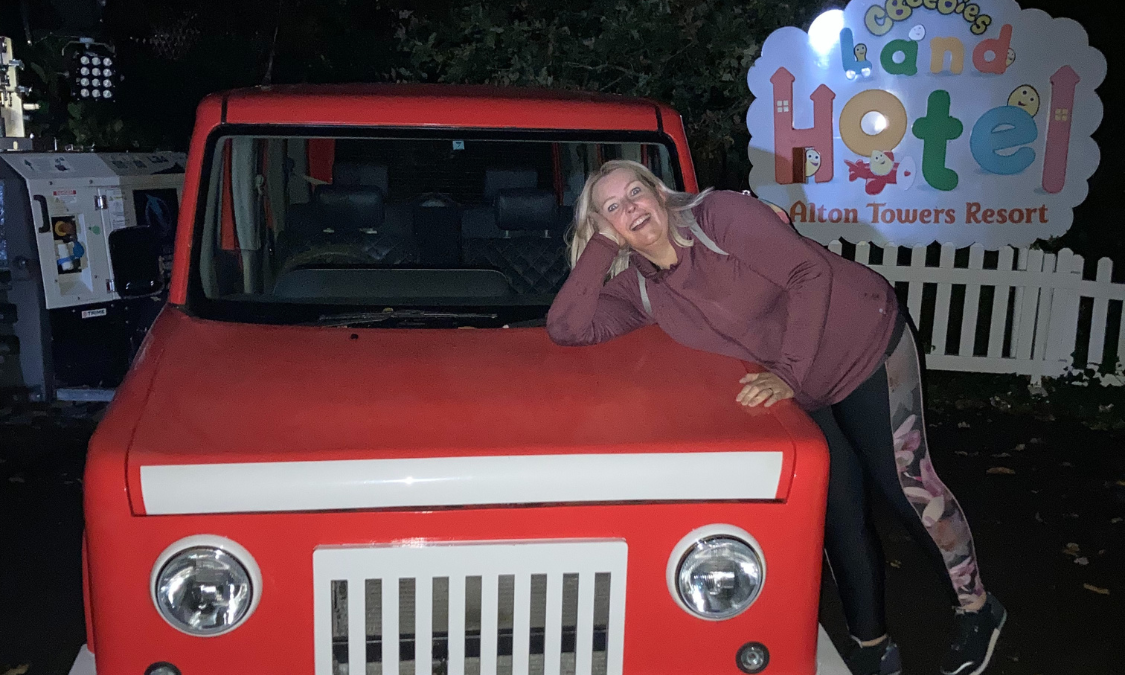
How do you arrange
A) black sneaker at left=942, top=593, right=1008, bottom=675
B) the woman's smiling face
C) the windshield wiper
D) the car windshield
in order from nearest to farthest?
the woman's smiling face
the windshield wiper
the car windshield
black sneaker at left=942, top=593, right=1008, bottom=675

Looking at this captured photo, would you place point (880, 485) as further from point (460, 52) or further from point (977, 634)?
point (460, 52)

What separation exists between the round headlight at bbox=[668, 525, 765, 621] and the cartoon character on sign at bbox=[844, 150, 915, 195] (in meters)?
6.44

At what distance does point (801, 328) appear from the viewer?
252 cm

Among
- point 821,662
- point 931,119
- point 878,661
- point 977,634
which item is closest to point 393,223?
point 821,662

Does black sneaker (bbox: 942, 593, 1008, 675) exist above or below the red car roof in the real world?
below

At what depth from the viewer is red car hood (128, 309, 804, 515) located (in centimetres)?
201

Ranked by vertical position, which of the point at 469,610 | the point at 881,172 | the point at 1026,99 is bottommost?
the point at 469,610

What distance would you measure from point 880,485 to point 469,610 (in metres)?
1.57

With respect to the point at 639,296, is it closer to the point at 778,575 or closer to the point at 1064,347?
the point at 778,575

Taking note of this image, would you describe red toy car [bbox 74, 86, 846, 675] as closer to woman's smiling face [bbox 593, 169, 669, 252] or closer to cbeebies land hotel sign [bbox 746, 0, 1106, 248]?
woman's smiling face [bbox 593, 169, 669, 252]

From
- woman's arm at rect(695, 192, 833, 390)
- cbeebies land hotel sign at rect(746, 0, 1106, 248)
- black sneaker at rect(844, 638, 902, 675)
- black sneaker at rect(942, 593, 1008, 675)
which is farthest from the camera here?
cbeebies land hotel sign at rect(746, 0, 1106, 248)

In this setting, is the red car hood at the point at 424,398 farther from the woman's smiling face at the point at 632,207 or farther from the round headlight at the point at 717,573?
the woman's smiling face at the point at 632,207

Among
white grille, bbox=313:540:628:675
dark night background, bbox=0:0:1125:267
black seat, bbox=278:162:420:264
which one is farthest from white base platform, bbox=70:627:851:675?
dark night background, bbox=0:0:1125:267

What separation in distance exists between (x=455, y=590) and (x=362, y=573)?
185 mm
